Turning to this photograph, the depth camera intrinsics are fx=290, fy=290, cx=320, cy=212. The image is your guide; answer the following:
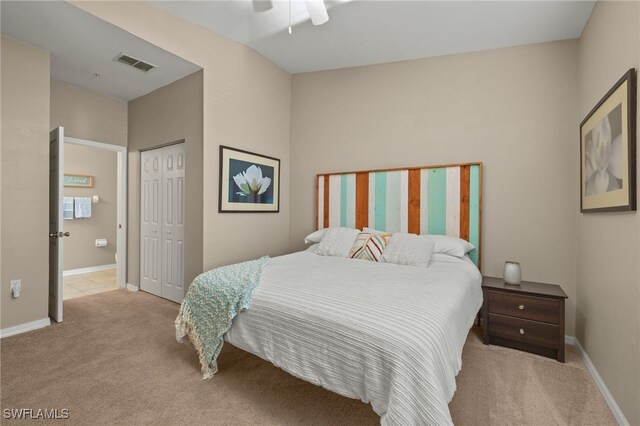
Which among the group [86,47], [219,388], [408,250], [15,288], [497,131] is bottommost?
[219,388]

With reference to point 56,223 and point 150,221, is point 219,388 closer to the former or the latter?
point 56,223

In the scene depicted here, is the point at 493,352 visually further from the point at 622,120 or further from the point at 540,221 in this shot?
the point at 622,120

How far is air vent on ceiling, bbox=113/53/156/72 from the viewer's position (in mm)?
2963

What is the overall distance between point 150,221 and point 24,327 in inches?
64.5

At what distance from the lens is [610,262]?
6.26 ft

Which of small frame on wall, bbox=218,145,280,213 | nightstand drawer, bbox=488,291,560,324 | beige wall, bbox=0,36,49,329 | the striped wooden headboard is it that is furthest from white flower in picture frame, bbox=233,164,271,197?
nightstand drawer, bbox=488,291,560,324

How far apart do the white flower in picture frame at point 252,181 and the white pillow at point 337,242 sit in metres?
1.07

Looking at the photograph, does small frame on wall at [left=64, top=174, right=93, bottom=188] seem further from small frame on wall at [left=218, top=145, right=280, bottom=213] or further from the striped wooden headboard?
the striped wooden headboard

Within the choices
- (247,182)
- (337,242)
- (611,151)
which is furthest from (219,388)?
(611,151)

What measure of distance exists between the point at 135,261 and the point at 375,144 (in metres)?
3.68

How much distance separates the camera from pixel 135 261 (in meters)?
4.12

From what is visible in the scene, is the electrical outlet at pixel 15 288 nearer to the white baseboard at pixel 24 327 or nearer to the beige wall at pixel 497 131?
the white baseboard at pixel 24 327

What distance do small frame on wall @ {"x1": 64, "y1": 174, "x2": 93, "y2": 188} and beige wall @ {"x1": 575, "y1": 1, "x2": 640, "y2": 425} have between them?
23.1 feet

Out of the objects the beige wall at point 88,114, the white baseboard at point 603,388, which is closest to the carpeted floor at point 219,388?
the white baseboard at point 603,388
